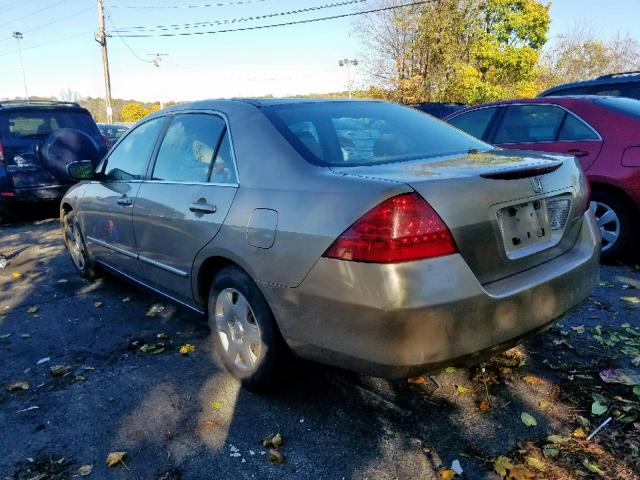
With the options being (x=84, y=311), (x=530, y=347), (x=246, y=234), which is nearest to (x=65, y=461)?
(x=246, y=234)

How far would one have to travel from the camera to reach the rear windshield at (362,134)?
2.65m

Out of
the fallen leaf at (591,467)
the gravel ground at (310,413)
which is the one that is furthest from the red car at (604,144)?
the fallen leaf at (591,467)

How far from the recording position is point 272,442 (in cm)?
244

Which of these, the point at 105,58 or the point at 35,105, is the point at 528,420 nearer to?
the point at 35,105

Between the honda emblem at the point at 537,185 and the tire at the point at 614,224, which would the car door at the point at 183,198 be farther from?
the tire at the point at 614,224

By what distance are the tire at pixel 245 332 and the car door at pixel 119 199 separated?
117 cm

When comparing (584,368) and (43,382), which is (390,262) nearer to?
(584,368)

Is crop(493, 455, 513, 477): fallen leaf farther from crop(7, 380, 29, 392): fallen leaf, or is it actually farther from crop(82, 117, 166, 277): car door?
crop(82, 117, 166, 277): car door

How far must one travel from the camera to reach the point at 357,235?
2086mm

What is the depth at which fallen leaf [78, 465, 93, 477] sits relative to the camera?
7.52ft

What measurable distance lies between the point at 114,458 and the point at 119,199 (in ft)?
6.96

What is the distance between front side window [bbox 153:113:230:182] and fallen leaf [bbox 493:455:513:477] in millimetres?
2102

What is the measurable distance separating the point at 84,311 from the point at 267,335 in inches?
96.9

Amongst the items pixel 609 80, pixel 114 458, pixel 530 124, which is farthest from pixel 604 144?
pixel 114 458
